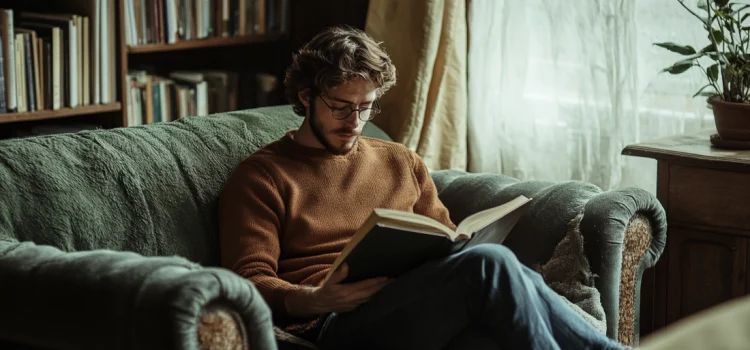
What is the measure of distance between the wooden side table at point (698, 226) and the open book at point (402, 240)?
2.24 feet

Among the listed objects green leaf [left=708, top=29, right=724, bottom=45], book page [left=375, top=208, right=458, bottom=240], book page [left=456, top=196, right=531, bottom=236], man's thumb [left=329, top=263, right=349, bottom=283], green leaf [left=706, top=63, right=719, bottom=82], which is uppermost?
green leaf [left=708, top=29, right=724, bottom=45]

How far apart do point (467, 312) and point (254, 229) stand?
1.49 feet

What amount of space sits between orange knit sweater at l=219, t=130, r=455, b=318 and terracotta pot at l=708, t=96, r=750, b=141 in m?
0.71

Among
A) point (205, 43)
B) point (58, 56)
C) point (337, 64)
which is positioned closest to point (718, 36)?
point (337, 64)

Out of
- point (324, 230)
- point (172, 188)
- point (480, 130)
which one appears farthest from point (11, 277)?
point (480, 130)

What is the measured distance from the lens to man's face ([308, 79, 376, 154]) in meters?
1.73

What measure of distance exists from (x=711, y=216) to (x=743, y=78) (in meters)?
0.33

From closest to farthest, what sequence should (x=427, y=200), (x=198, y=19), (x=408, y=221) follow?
(x=408, y=221) → (x=427, y=200) → (x=198, y=19)

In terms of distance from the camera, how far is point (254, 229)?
1.62 m

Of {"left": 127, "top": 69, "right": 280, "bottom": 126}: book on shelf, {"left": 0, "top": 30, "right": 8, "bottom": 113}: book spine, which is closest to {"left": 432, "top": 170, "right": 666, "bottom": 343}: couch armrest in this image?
{"left": 127, "top": 69, "right": 280, "bottom": 126}: book on shelf

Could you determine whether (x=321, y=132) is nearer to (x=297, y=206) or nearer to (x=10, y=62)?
(x=297, y=206)

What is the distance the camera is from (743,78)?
6.63 feet

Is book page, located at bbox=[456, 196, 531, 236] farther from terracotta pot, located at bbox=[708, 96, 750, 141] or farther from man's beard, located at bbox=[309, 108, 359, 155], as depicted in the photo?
terracotta pot, located at bbox=[708, 96, 750, 141]

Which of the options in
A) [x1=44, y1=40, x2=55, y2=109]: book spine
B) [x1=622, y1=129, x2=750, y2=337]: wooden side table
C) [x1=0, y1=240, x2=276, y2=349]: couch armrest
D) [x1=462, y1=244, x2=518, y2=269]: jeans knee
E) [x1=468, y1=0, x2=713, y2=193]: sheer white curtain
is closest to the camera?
[x1=0, y1=240, x2=276, y2=349]: couch armrest
